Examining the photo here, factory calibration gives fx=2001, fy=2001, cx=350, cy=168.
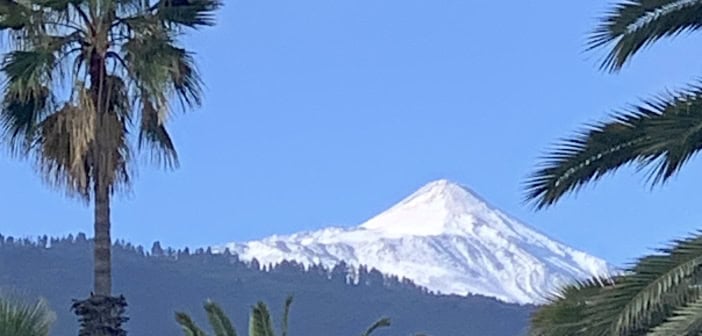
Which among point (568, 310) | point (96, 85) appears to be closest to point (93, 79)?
point (96, 85)

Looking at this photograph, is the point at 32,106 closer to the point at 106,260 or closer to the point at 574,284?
the point at 106,260

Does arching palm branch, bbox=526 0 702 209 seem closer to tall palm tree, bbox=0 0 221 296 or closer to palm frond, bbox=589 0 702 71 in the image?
palm frond, bbox=589 0 702 71

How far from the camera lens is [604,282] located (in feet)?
48.6

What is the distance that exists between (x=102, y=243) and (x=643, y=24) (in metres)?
7.25

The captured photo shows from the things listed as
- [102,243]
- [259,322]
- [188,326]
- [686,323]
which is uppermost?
[102,243]

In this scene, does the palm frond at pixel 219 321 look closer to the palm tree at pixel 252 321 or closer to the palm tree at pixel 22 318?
the palm tree at pixel 252 321

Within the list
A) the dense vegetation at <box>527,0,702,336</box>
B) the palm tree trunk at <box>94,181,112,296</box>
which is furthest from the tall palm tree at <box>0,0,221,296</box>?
the dense vegetation at <box>527,0,702,336</box>

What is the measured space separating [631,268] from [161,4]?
8.43 m

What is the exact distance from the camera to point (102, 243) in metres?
19.2

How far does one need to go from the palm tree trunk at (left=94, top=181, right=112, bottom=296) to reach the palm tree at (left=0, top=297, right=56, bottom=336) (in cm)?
64

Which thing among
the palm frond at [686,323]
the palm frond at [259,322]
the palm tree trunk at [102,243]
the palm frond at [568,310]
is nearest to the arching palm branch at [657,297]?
the palm frond at [686,323]

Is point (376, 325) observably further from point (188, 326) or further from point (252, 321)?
point (188, 326)

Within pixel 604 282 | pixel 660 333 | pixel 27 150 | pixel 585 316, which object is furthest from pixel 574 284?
pixel 27 150

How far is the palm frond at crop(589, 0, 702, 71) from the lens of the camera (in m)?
13.6
